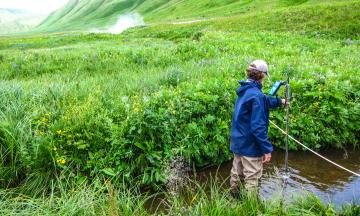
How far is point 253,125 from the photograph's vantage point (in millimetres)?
6234

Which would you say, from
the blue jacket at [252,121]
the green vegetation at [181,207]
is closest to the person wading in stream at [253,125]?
the blue jacket at [252,121]

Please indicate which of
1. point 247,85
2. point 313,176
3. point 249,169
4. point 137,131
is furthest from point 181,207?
point 313,176

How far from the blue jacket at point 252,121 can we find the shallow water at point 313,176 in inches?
36.1

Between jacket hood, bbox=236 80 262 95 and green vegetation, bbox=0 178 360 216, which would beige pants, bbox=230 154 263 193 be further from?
jacket hood, bbox=236 80 262 95

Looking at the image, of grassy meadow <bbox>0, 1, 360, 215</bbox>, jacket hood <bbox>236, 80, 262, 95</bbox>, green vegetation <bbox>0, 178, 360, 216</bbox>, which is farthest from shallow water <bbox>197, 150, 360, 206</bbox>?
jacket hood <bbox>236, 80, 262, 95</bbox>

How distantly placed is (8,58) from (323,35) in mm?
17634

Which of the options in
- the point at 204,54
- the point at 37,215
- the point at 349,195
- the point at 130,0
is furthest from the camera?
Answer: the point at 130,0

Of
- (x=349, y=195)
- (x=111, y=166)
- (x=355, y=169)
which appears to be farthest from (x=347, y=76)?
(x=111, y=166)

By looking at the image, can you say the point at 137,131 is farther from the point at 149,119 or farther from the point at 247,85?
the point at 247,85

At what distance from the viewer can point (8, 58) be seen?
62.4 feet

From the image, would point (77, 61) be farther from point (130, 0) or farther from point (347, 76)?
point (130, 0)

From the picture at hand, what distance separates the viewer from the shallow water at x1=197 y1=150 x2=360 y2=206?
24.5 ft

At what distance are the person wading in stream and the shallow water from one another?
65 cm

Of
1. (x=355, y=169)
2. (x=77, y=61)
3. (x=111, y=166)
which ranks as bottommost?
(x=355, y=169)
